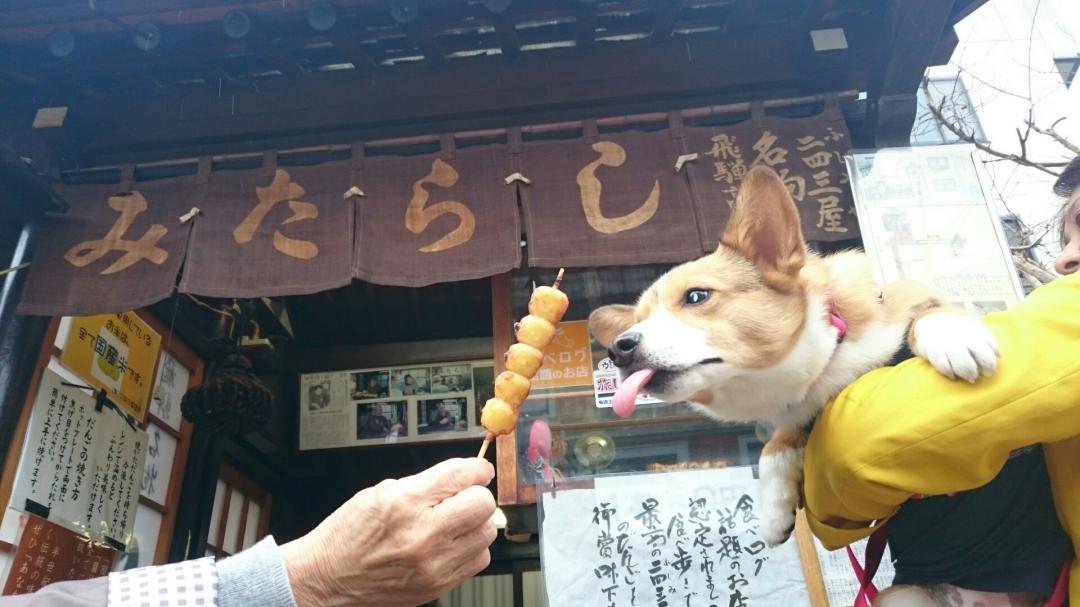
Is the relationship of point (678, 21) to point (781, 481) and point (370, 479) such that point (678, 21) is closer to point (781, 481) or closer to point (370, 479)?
point (781, 481)

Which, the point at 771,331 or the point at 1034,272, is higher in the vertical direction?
the point at 1034,272

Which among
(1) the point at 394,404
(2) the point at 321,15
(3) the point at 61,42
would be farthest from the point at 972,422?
(1) the point at 394,404

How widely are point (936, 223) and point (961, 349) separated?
137 inches

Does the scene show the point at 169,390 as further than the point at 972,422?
Yes

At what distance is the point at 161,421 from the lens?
6301 millimetres

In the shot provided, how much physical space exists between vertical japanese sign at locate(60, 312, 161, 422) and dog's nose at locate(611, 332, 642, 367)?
4.83m

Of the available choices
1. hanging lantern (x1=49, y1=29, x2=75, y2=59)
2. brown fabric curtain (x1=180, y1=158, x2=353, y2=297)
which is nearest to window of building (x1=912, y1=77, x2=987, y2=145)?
brown fabric curtain (x1=180, y1=158, x2=353, y2=297)

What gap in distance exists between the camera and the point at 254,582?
1601 mm

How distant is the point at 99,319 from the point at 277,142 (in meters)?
1.97

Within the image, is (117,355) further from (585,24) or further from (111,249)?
(585,24)

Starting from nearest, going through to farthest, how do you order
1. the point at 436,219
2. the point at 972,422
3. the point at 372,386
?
1. the point at 972,422
2. the point at 436,219
3. the point at 372,386

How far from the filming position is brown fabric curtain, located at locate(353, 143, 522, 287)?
4.43m

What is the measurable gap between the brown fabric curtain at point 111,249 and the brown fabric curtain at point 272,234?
0.52 feet

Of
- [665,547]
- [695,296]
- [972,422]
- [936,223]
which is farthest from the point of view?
[936,223]
